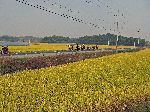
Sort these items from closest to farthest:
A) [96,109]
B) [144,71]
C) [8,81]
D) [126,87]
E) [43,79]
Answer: [96,109] → [8,81] → [43,79] → [126,87] → [144,71]

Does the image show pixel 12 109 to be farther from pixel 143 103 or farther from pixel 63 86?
pixel 143 103

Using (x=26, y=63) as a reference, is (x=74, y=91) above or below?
above

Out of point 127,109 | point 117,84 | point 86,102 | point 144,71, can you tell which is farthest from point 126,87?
point 144,71

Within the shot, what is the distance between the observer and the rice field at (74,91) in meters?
16.9

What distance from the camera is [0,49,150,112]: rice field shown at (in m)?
16.9

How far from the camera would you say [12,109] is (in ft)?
51.6

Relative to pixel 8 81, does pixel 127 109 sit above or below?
below

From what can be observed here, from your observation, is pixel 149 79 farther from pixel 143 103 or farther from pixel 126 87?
pixel 143 103

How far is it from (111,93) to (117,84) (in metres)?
4.03

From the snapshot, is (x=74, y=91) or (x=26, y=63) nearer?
(x=74, y=91)

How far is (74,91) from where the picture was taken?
19.9 m

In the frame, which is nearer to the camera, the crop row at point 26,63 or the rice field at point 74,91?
the rice field at point 74,91

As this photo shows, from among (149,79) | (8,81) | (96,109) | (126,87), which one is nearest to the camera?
(96,109)

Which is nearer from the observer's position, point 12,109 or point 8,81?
point 12,109
